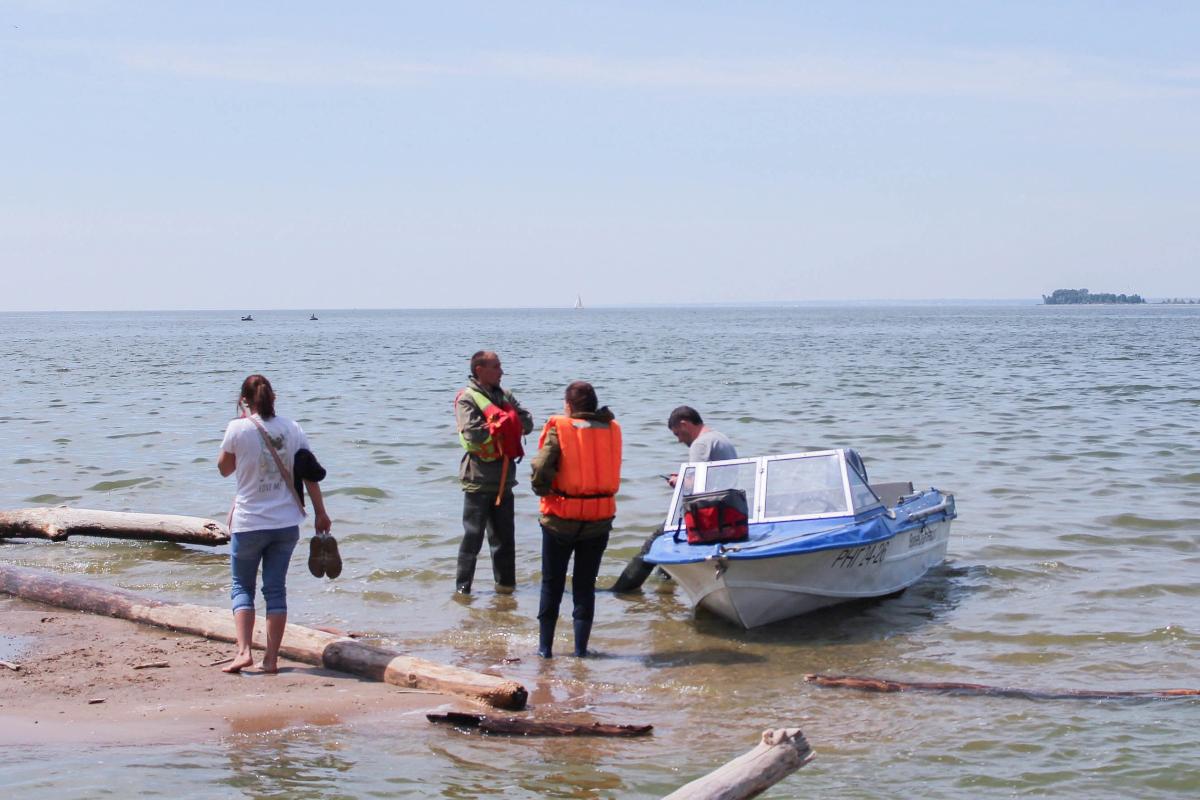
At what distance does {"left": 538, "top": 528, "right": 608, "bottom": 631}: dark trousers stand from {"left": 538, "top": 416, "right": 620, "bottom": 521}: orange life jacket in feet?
0.84

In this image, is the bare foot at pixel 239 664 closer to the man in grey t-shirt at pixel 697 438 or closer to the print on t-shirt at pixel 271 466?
the print on t-shirt at pixel 271 466

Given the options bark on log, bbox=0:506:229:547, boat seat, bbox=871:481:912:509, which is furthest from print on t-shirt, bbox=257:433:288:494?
boat seat, bbox=871:481:912:509

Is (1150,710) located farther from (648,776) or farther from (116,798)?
(116,798)

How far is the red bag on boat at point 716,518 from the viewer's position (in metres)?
10.0

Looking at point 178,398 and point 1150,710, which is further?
point 178,398

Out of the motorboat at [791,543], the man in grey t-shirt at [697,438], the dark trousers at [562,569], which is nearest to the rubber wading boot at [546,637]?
the dark trousers at [562,569]

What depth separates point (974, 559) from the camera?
13.2 metres

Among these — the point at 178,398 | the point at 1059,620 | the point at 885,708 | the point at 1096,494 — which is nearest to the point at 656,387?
the point at 178,398

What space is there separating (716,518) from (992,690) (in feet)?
8.09

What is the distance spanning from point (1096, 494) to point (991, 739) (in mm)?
10330

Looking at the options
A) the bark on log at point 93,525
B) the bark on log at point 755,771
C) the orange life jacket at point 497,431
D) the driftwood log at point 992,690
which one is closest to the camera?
the bark on log at point 755,771

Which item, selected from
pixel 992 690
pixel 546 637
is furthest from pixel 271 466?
pixel 992 690

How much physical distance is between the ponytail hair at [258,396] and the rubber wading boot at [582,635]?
2844mm

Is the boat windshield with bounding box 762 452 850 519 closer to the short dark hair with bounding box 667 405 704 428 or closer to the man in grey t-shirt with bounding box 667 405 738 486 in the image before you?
the man in grey t-shirt with bounding box 667 405 738 486
